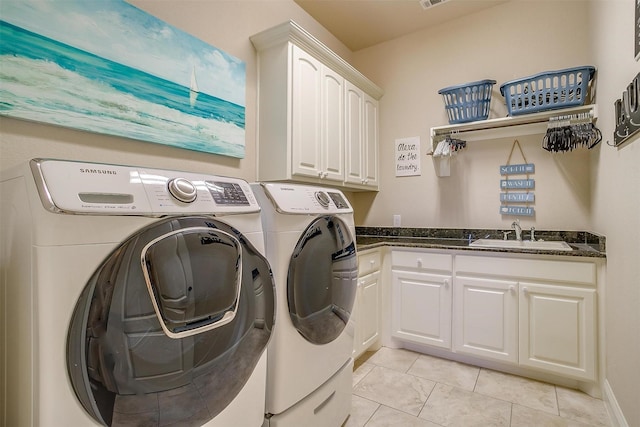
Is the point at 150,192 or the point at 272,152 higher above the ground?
the point at 272,152

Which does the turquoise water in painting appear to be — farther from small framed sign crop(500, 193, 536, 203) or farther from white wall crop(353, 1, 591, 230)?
small framed sign crop(500, 193, 536, 203)

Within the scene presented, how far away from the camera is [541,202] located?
2.31 metres

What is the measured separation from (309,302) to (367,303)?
1095mm

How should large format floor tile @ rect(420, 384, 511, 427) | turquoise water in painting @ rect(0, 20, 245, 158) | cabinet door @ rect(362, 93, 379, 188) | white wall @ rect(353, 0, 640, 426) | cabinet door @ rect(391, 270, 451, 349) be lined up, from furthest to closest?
cabinet door @ rect(362, 93, 379, 188), cabinet door @ rect(391, 270, 451, 349), large format floor tile @ rect(420, 384, 511, 427), white wall @ rect(353, 0, 640, 426), turquoise water in painting @ rect(0, 20, 245, 158)

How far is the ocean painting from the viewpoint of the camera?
110cm

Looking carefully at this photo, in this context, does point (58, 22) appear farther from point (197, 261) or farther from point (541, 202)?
point (541, 202)

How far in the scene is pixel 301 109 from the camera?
6.75 ft

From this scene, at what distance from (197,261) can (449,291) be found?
191cm

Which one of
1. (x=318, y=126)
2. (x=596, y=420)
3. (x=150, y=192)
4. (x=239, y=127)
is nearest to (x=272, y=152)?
(x=239, y=127)

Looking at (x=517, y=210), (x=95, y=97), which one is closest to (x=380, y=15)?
(x=517, y=210)

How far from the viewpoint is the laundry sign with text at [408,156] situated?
9.30 ft

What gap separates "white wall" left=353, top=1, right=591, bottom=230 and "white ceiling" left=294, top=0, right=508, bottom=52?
91mm

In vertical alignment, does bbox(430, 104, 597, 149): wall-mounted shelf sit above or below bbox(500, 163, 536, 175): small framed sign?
above

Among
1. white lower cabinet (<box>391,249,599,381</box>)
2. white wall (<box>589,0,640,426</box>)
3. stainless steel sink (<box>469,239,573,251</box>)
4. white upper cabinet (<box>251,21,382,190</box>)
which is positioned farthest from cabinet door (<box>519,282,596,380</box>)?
white upper cabinet (<box>251,21,382,190</box>)
